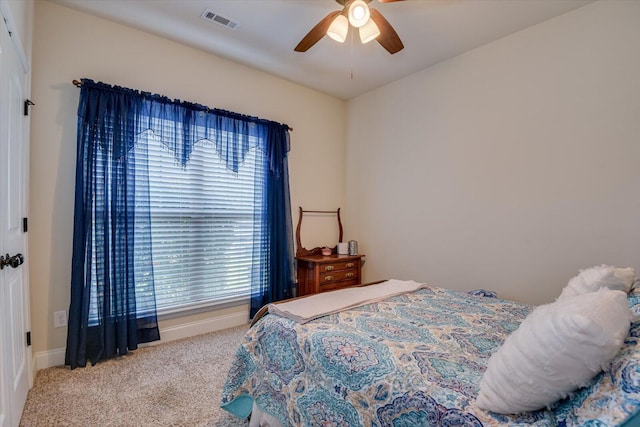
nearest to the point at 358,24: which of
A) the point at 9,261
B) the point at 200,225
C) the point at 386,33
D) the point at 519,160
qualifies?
the point at 386,33

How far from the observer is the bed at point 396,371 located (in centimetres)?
81

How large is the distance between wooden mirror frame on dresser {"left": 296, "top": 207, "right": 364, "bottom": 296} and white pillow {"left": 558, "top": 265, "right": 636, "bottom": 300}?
2.26 meters

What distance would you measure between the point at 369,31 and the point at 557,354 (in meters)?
2.11

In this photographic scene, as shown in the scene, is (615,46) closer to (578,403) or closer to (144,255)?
(578,403)

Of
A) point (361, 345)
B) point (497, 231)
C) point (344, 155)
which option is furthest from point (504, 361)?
point (344, 155)

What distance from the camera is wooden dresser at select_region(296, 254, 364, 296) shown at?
337 centimetres

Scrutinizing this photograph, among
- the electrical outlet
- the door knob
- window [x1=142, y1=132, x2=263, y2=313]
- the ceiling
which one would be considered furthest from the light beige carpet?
the ceiling

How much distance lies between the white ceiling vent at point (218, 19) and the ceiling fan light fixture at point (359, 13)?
3.67 feet

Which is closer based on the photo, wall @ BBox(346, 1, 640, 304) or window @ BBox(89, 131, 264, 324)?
wall @ BBox(346, 1, 640, 304)

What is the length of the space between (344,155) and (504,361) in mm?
3496

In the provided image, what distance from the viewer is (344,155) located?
4156mm

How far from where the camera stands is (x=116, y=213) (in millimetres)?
2389

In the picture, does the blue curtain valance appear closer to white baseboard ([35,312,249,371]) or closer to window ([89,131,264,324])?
window ([89,131,264,324])

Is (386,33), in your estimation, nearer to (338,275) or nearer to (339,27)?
(339,27)
